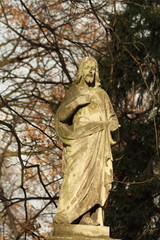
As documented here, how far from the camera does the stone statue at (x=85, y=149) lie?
6.44m

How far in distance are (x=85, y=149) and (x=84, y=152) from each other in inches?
1.4

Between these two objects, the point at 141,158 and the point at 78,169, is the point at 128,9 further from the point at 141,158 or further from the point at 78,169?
the point at 78,169

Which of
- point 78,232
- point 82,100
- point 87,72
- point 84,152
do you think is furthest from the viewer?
point 87,72

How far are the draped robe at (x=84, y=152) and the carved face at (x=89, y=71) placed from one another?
12cm

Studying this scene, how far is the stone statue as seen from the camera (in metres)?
6.44

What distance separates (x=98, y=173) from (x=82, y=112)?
2.39 ft

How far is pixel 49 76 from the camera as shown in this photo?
677 inches

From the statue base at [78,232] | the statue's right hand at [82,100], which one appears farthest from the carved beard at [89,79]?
the statue base at [78,232]

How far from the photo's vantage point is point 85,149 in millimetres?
6602

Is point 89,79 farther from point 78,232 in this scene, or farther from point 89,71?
point 78,232

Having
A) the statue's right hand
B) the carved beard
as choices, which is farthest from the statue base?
the carved beard

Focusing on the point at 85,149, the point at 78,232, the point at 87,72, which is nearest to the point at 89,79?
the point at 87,72

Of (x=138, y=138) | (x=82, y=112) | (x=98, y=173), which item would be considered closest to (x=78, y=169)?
(x=98, y=173)

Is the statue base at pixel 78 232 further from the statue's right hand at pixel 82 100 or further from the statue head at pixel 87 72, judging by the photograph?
the statue head at pixel 87 72
